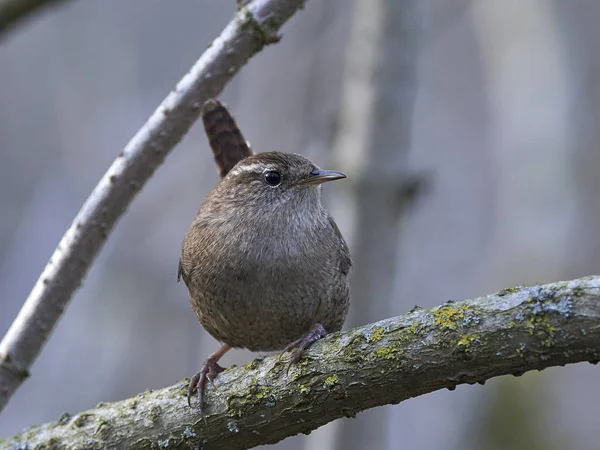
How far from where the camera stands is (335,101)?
6441 millimetres

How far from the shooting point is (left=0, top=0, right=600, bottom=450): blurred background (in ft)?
13.6

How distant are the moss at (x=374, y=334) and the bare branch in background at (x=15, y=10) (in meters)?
2.14

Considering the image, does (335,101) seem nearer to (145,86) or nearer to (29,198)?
(145,86)

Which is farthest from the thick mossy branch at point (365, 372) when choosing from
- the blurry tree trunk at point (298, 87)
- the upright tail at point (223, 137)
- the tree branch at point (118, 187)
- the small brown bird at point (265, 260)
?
the blurry tree trunk at point (298, 87)

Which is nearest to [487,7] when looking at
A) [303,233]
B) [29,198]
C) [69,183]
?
[303,233]

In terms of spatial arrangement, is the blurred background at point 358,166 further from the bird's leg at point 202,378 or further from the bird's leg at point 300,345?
the bird's leg at point 300,345

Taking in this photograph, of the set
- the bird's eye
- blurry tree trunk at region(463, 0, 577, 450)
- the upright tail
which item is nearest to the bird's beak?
the bird's eye

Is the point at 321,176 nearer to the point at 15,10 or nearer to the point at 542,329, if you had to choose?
the point at 15,10

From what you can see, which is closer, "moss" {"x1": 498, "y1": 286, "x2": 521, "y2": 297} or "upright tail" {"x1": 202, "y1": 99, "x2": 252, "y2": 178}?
"moss" {"x1": 498, "y1": 286, "x2": 521, "y2": 297}

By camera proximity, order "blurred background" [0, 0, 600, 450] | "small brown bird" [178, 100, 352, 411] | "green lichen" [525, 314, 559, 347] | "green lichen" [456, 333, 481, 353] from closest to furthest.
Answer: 1. "green lichen" [525, 314, 559, 347]
2. "green lichen" [456, 333, 481, 353]
3. "small brown bird" [178, 100, 352, 411]
4. "blurred background" [0, 0, 600, 450]

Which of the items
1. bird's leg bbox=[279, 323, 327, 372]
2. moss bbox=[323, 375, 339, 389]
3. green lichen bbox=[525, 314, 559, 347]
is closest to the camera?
green lichen bbox=[525, 314, 559, 347]

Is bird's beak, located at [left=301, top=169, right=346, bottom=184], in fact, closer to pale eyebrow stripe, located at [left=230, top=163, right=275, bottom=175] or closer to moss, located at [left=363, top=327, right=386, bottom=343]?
pale eyebrow stripe, located at [left=230, top=163, right=275, bottom=175]

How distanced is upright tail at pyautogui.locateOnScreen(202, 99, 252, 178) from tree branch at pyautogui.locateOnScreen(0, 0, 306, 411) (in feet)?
0.88

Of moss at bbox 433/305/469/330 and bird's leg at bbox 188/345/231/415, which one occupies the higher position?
bird's leg at bbox 188/345/231/415
